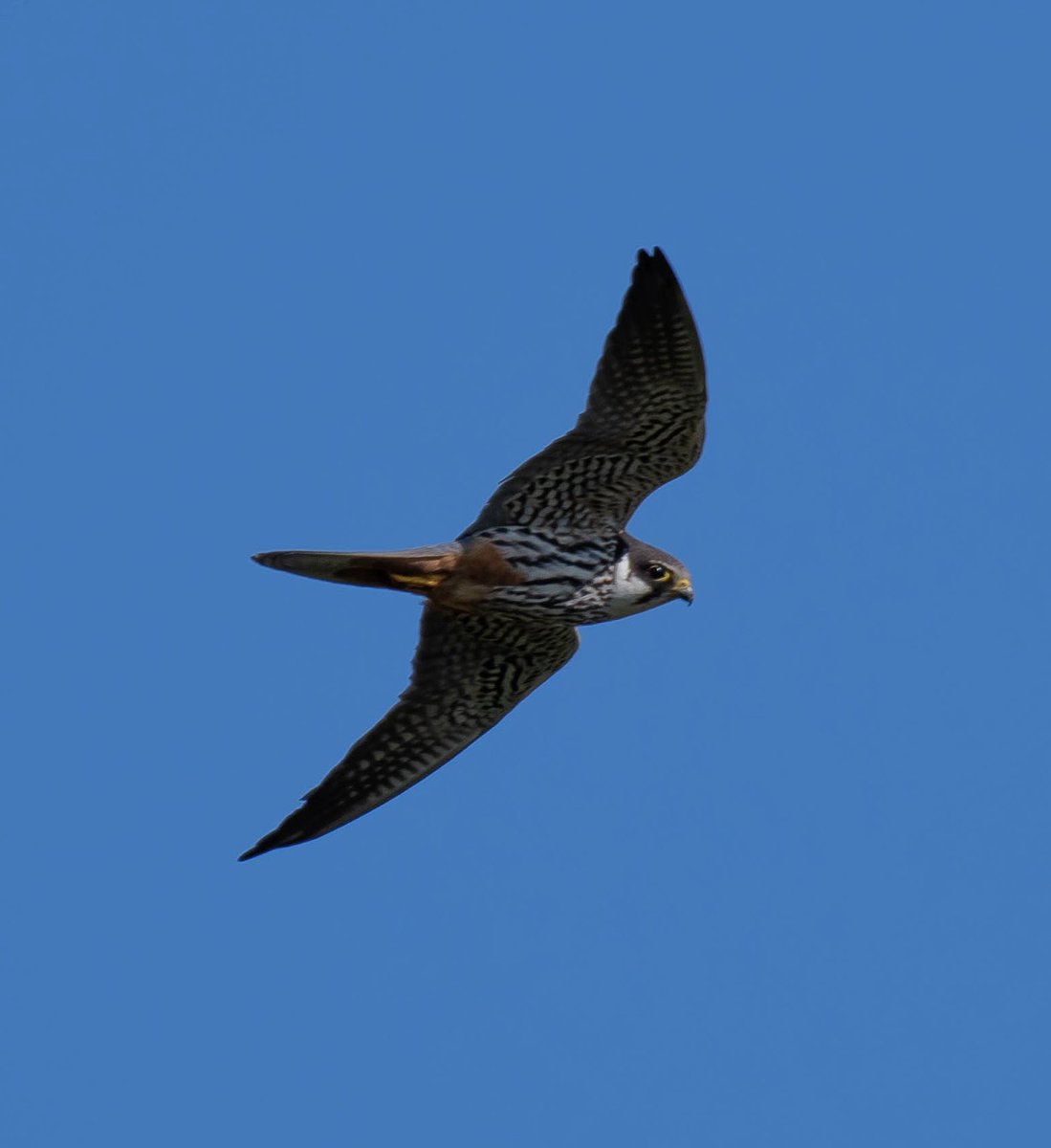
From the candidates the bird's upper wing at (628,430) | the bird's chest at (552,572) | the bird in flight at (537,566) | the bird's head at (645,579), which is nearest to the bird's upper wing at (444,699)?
the bird in flight at (537,566)

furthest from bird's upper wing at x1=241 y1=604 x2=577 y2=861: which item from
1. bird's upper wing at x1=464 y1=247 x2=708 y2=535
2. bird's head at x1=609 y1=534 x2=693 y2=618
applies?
bird's upper wing at x1=464 y1=247 x2=708 y2=535

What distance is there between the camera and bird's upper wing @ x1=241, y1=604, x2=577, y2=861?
1390 cm

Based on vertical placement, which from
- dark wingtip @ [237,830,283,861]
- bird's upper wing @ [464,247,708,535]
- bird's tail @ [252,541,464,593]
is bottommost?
dark wingtip @ [237,830,283,861]

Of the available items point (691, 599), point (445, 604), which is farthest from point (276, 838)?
point (691, 599)

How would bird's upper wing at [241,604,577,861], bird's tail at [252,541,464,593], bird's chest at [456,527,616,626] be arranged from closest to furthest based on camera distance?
bird's tail at [252,541,464,593]
bird's chest at [456,527,616,626]
bird's upper wing at [241,604,577,861]

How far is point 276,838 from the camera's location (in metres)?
13.6

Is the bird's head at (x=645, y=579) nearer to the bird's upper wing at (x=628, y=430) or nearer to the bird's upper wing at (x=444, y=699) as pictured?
the bird's upper wing at (x=628, y=430)

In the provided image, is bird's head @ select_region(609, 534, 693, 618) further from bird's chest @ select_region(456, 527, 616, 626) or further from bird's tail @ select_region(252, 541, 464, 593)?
bird's tail @ select_region(252, 541, 464, 593)

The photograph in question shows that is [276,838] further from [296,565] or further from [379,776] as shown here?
[296,565]

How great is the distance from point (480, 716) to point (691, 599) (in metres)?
1.64

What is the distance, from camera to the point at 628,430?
42.6 ft

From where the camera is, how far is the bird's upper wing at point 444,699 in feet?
45.6

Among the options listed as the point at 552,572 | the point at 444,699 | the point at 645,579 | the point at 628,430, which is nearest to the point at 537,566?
the point at 552,572

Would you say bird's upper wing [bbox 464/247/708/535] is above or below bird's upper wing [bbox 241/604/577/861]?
above
